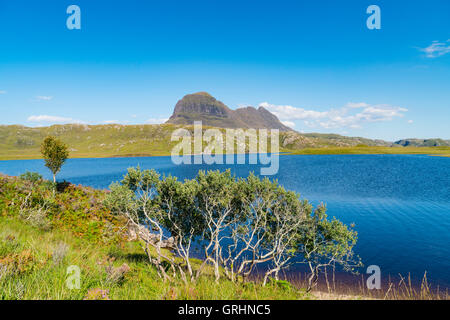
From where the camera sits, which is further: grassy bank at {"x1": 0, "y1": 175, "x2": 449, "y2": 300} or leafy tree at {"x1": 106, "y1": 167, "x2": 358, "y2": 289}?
leafy tree at {"x1": 106, "y1": 167, "x2": 358, "y2": 289}

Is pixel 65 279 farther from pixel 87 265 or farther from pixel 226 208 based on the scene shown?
pixel 226 208

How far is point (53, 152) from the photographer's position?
33.2m

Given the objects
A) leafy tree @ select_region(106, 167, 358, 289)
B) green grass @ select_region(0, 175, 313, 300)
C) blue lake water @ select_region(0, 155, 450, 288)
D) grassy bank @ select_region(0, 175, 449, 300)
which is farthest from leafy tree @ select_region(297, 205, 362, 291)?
blue lake water @ select_region(0, 155, 450, 288)

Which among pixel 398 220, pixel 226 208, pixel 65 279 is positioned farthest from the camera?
pixel 398 220

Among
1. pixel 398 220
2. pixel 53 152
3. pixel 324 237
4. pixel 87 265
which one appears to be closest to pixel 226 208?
pixel 324 237

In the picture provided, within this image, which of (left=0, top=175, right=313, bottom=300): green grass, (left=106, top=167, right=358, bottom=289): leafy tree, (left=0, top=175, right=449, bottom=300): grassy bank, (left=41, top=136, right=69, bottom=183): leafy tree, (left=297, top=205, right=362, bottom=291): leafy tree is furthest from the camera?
(left=41, top=136, right=69, bottom=183): leafy tree

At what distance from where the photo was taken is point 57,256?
7.79 meters

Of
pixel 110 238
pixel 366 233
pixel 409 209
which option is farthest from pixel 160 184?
pixel 409 209

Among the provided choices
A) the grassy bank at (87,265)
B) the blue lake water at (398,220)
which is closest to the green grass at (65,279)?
the grassy bank at (87,265)

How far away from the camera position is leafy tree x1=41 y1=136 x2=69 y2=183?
32.8 meters

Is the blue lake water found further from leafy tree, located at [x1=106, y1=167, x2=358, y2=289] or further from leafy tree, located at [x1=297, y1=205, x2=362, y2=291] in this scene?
leafy tree, located at [x1=297, y1=205, x2=362, y2=291]

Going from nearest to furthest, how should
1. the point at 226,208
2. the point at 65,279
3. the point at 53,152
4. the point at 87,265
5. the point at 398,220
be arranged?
1. the point at 65,279
2. the point at 87,265
3. the point at 226,208
4. the point at 53,152
5. the point at 398,220

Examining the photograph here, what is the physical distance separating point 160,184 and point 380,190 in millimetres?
65327
